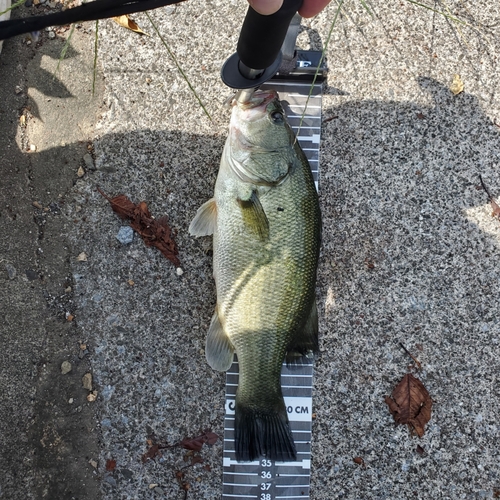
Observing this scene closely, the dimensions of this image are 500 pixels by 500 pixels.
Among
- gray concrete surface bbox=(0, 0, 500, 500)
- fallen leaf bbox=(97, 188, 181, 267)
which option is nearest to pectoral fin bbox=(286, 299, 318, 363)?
gray concrete surface bbox=(0, 0, 500, 500)

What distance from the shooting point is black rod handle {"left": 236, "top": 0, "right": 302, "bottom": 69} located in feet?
5.63

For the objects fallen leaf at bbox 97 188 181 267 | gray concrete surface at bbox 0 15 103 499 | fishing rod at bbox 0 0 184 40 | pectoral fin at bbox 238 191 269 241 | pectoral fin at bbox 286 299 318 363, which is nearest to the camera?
fishing rod at bbox 0 0 184 40

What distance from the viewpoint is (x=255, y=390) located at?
2514mm

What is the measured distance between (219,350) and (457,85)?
230cm

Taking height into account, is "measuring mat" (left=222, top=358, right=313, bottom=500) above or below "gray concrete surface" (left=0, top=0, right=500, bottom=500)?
below

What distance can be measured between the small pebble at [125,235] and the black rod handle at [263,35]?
129 centimetres

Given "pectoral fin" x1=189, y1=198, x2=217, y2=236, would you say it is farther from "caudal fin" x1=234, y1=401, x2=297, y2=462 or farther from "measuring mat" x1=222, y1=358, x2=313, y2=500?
"caudal fin" x1=234, y1=401, x2=297, y2=462

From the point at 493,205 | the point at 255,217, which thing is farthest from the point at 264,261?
the point at 493,205

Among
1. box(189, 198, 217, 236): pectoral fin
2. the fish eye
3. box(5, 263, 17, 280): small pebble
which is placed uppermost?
the fish eye

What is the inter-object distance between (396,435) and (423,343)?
0.60 m

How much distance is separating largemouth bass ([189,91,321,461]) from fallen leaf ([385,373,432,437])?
2.25ft

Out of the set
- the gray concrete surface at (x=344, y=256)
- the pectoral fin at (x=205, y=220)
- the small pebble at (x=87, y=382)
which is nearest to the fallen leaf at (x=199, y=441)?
Answer: the gray concrete surface at (x=344, y=256)

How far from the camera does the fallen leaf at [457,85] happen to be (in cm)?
291

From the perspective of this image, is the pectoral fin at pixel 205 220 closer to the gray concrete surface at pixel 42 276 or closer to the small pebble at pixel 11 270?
the gray concrete surface at pixel 42 276
